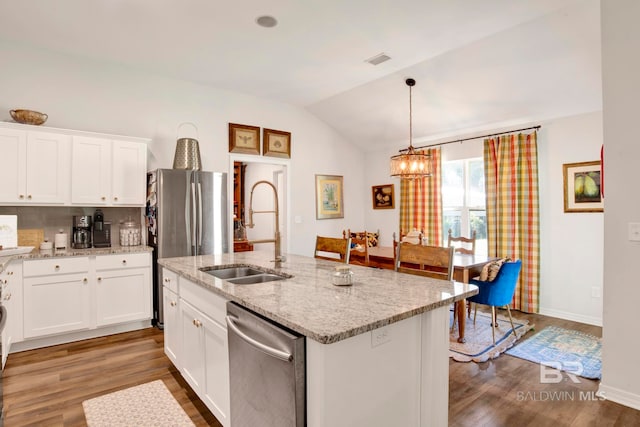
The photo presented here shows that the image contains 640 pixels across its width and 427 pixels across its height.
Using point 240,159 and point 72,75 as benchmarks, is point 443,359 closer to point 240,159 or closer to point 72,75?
point 240,159

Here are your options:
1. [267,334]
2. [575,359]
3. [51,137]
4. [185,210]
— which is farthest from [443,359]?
[51,137]

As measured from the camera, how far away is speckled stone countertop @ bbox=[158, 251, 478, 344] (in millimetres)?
1267

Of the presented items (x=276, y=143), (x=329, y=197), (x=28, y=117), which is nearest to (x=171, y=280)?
(x=28, y=117)

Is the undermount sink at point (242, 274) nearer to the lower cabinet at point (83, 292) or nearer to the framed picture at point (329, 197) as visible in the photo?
the lower cabinet at point (83, 292)

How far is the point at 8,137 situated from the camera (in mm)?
3234

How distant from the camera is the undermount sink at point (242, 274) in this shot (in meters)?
2.34

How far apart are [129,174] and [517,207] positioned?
15.3 ft

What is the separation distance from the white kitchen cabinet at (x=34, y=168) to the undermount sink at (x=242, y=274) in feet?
7.09

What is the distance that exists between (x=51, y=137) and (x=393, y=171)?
11.6 feet

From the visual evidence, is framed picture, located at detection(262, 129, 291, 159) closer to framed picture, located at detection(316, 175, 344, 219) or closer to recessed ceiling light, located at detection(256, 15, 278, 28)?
framed picture, located at detection(316, 175, 344, 219)

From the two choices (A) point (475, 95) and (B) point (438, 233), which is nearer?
(A) point (475, 95)

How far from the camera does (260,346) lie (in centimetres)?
141

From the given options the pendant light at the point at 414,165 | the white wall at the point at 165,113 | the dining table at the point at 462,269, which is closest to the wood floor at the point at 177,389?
the dining table at the point at 462,269

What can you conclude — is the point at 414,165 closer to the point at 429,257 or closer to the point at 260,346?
the point at 429,257
